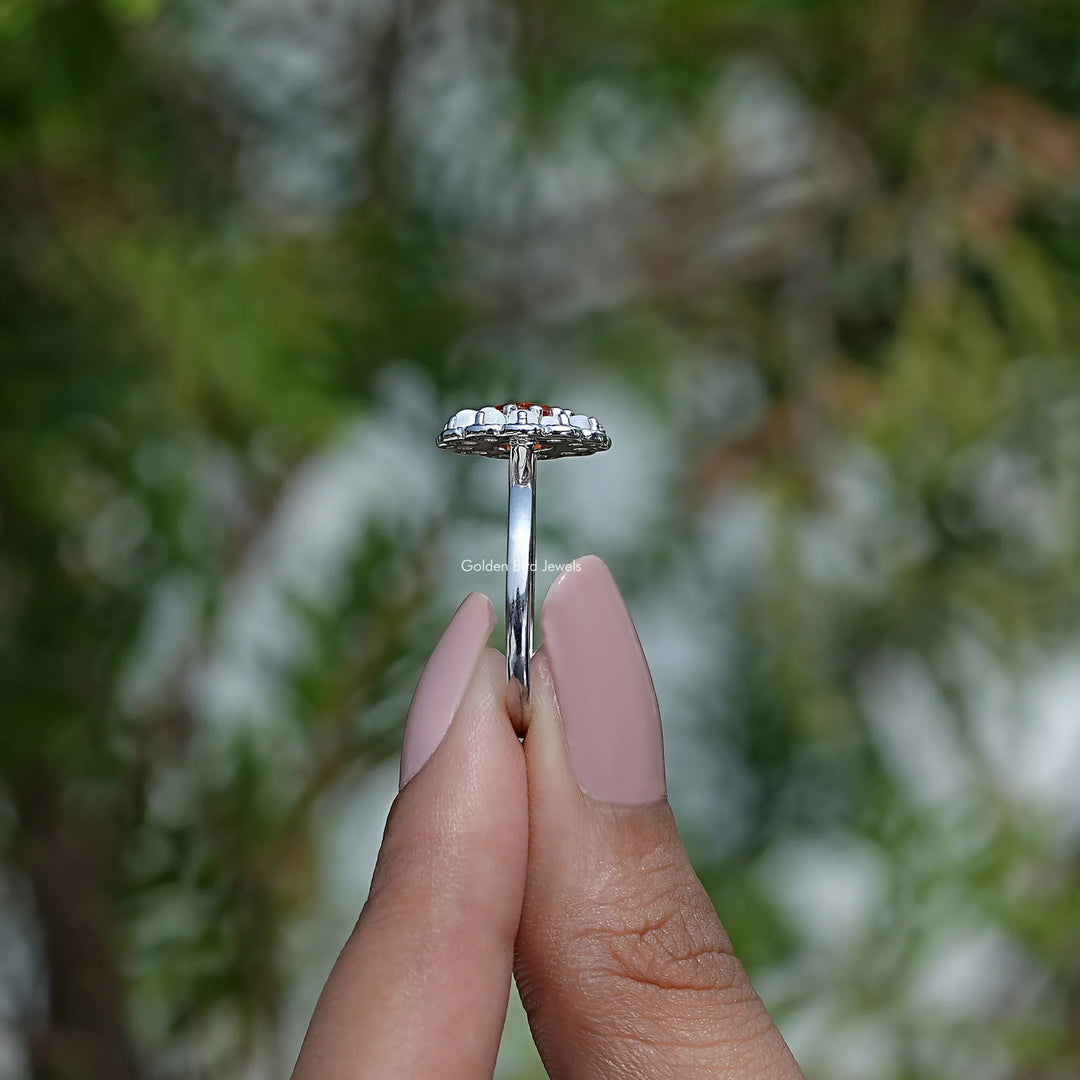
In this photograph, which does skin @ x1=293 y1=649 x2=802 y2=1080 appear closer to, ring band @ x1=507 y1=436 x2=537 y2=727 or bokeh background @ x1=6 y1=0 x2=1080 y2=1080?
ring band @ x1=507 y1=436 x2=537 y2=727

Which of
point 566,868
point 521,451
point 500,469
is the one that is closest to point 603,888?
point 566,868

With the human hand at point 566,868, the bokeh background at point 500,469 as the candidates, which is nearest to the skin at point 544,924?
the human hand at point 566,868

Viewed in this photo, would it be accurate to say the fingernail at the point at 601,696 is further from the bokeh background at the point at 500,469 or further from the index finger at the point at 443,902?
the bokeh background at the point at 500,469

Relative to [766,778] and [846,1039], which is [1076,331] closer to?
[766,778]

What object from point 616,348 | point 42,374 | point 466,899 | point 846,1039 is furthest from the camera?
point 616,348

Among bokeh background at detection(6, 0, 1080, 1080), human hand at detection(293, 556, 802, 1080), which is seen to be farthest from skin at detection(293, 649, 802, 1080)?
bokeh background at detection(6, 0, 1080, 1080)

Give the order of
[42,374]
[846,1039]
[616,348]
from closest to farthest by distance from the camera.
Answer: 1. [42,374]
2. [846,1039]
3. [616,348]

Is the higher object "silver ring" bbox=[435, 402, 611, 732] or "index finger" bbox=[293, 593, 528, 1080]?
"silver ring" bbox=[435, 402, 611, 732]

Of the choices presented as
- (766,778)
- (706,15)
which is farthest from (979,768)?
(706,15)
